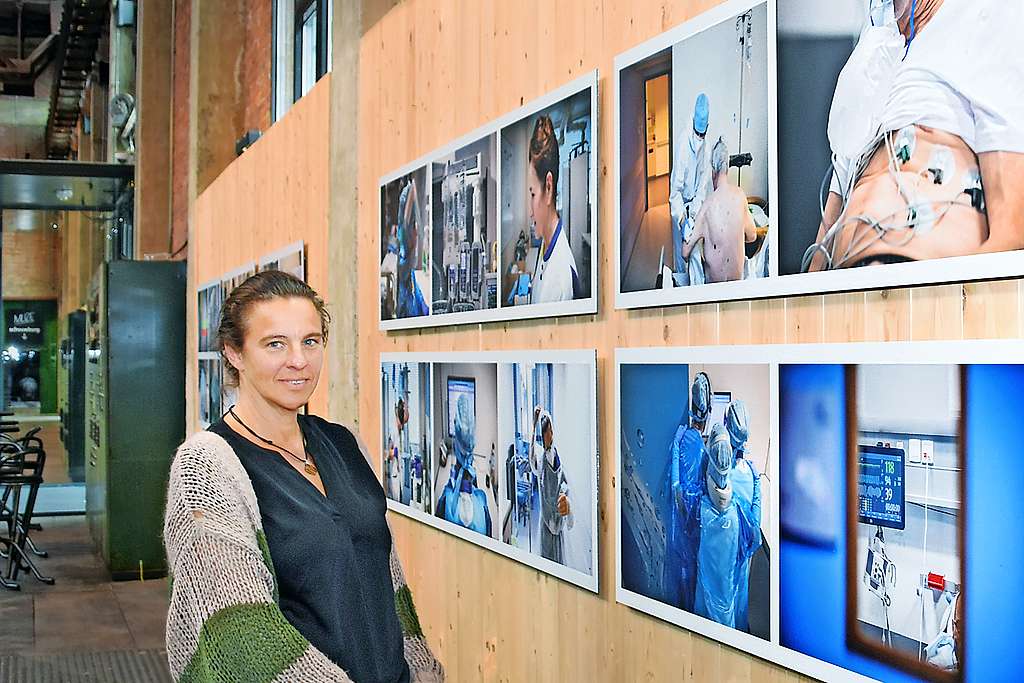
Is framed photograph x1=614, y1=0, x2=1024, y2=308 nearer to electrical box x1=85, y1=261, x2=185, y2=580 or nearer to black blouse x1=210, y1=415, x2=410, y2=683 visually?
black blouse x1=210, y1=415, x2=410, y2=683

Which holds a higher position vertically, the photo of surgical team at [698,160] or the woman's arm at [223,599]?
the photo of surgical team at [698,160]

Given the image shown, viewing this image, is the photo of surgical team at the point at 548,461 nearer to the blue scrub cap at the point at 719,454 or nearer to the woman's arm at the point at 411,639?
the blue scrub cap at the point at 719,454

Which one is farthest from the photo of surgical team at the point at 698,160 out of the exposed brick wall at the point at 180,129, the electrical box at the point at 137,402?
the exposed brick wall at the point at 180,129

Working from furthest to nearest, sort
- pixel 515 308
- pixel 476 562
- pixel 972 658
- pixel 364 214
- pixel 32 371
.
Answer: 1. pixel 32 371
2. pixel 364 214
3. pixel 476 562
4. pixel 515 308
5. pixel 972 658

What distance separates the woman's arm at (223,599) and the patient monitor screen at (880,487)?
97 cm

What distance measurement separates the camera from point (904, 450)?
84.1 inches

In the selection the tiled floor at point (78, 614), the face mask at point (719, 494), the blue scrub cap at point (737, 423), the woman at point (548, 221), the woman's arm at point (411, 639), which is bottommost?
the tiled floor at point (78, 614)

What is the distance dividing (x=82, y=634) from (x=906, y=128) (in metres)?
7.85

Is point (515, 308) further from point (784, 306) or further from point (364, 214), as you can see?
point (364, 214)

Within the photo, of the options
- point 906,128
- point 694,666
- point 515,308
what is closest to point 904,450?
point 906,128

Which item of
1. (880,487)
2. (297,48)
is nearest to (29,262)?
(297,48)

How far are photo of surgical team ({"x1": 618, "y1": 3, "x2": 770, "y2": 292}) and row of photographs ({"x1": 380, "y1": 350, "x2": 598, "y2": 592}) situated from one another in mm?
438

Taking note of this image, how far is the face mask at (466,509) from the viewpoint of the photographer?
4098 millimetres

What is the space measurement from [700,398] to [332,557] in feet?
2.91
